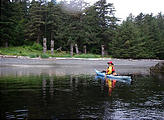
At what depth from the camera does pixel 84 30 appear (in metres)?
53.7

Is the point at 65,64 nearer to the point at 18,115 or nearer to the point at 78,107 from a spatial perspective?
the point at 78,107

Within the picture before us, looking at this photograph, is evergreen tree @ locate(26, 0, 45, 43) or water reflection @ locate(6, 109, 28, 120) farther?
evergreen tree @ locate(26, 0, 45, 43)

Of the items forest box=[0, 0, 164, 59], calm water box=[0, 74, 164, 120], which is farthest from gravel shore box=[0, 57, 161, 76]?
calm water box=[0, 74, 164, 120]

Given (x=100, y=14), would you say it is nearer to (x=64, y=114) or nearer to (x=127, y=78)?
(x=127, y=78)

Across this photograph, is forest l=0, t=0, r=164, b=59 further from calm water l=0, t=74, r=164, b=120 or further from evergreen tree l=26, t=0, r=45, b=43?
calm water l=0, t=74, r=164, b=120

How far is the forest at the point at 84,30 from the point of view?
52.8 metres

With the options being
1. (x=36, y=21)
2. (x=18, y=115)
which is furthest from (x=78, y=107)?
(x=36, y=21)

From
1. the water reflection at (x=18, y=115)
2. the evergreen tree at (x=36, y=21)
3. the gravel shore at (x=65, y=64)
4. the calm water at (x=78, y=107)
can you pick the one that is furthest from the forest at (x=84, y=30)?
the water reflection at (x=18, y=115)

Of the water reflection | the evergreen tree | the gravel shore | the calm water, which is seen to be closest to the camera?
the water reflection

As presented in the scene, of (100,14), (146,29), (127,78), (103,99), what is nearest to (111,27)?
(100,14)

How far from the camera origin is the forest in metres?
52.8

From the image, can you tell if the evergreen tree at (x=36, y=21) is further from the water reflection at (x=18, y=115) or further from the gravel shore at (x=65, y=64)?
the water reflection at (x=18, y=115)

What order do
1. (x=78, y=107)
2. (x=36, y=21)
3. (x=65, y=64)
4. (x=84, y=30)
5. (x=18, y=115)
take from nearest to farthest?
(x=18, y=115), (x=78, y=107), (x=65, y=64), (x=36, y=21), (x=84, y=30)

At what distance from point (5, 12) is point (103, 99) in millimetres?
40227
